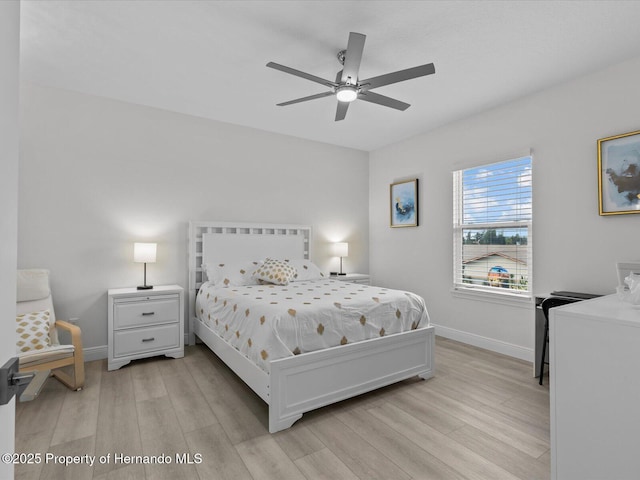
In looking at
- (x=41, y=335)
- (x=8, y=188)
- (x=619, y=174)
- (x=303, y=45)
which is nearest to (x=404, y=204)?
(x=619, y=174)

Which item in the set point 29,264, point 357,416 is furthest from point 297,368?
point 29,264

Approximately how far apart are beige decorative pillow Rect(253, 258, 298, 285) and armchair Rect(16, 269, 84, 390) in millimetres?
1726

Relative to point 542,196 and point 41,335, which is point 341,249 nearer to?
point 542,196

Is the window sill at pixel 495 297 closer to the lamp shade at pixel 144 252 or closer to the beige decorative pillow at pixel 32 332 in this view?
the lamp shade at pixel 144 252

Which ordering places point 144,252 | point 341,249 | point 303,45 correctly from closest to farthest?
point 303,45
point 144,252
point 341,249

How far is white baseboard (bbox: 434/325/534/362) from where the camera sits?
3425 mm

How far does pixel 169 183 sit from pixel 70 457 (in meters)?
2.79

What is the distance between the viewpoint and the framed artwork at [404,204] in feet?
15.3

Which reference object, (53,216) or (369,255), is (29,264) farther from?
(369,255)

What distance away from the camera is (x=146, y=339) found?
10.8 ft

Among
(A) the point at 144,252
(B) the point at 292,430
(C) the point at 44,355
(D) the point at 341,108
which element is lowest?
(B) the point at 292,430

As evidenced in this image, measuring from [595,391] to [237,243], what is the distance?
3726 millimetres

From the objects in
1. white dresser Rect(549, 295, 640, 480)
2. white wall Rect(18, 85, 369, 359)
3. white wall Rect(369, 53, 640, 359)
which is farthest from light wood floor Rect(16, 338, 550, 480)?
white wall Rect(18, 85, 369, 359)

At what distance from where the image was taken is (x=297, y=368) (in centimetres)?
223
